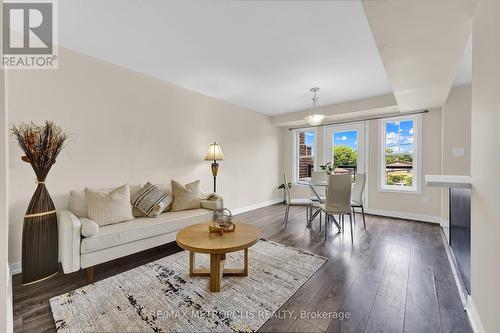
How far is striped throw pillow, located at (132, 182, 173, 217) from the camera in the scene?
2.77 meters

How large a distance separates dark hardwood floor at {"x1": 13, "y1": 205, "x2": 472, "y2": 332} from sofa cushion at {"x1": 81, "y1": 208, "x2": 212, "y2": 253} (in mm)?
332

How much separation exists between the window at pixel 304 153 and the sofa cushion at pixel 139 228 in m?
3.58

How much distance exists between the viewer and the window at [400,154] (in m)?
4.25

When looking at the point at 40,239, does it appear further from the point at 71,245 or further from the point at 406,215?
the point at 406,215

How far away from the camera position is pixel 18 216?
2227mm

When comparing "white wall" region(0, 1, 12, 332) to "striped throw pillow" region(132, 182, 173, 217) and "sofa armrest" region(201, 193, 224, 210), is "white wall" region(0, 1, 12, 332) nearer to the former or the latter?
"striped throw pillow" region(132, 182, 173, 217)

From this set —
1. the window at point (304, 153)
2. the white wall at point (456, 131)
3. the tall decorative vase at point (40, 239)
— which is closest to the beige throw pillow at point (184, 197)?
the tall decorative vase at point (40, 239)

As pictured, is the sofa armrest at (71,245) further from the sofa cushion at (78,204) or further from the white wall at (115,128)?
the white wall at (115,128)

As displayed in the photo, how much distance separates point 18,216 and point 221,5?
2.95 metres

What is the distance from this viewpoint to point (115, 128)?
9.66ft

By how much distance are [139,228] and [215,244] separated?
1.06 metres

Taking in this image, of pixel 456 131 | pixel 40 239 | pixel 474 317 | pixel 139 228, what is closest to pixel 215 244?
pixel 139 228

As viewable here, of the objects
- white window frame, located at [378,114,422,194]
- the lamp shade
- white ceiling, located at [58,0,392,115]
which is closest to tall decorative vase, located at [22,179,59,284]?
white ceiling, located at [58,0,392,115]

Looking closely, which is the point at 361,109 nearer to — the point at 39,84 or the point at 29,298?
the point at 39,84
